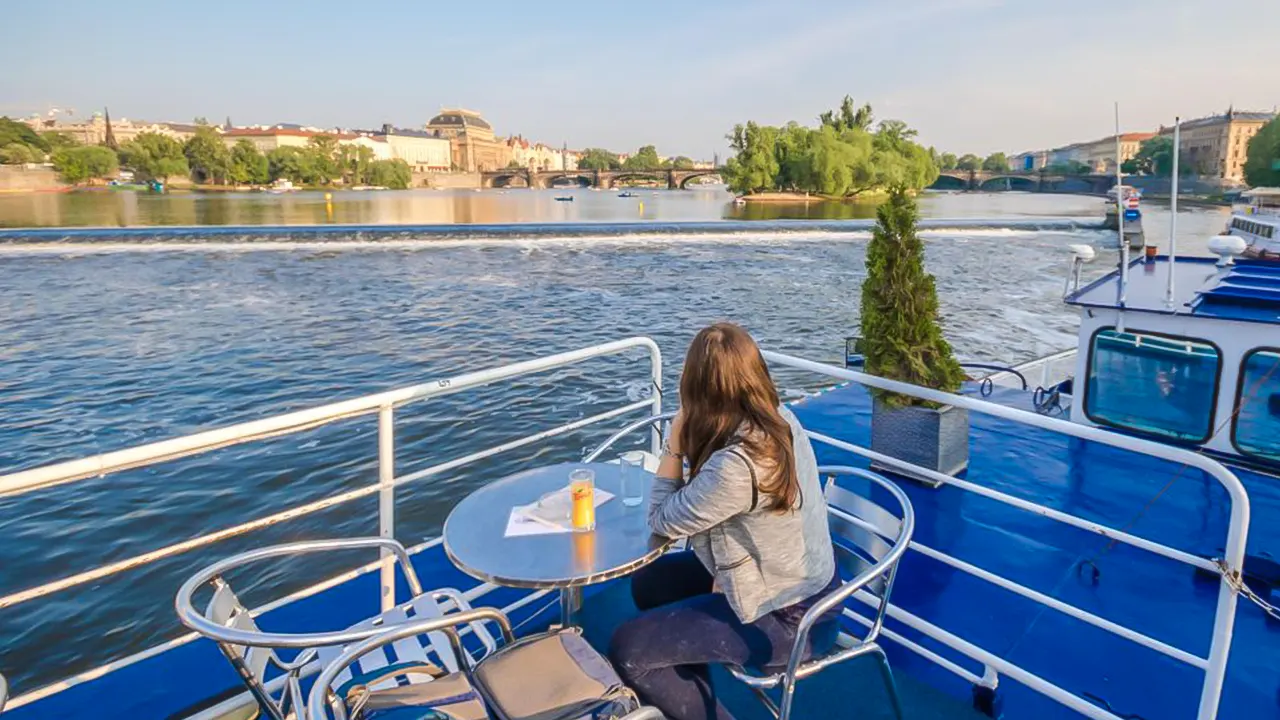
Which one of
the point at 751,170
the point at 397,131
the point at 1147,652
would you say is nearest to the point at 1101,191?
the point at 751,170

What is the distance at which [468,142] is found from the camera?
183 metres

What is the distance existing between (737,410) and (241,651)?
165 cm

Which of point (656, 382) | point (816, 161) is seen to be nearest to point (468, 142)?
point (816, 161)

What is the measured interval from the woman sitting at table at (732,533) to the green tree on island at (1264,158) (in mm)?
88666

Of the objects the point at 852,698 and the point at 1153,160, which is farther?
the point at 1153,160

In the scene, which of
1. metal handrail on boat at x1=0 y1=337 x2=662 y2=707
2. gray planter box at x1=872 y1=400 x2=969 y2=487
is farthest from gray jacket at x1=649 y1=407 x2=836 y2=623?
gray planter box at x1=872 y1=400 x2=969 y2=487

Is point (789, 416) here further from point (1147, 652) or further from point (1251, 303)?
point (1251, 303)

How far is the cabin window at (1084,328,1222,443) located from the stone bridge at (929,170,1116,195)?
338 feet

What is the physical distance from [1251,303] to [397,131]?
18840 cm

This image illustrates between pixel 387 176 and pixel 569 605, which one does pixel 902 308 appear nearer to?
pixel 569 605

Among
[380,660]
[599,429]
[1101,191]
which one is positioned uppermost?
[1101,191]

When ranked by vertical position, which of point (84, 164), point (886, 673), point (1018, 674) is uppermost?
point (84, 164)

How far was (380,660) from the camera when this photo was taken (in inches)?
109

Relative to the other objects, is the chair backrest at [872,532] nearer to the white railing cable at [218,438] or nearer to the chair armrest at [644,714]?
the chair armrest at [644,714]
